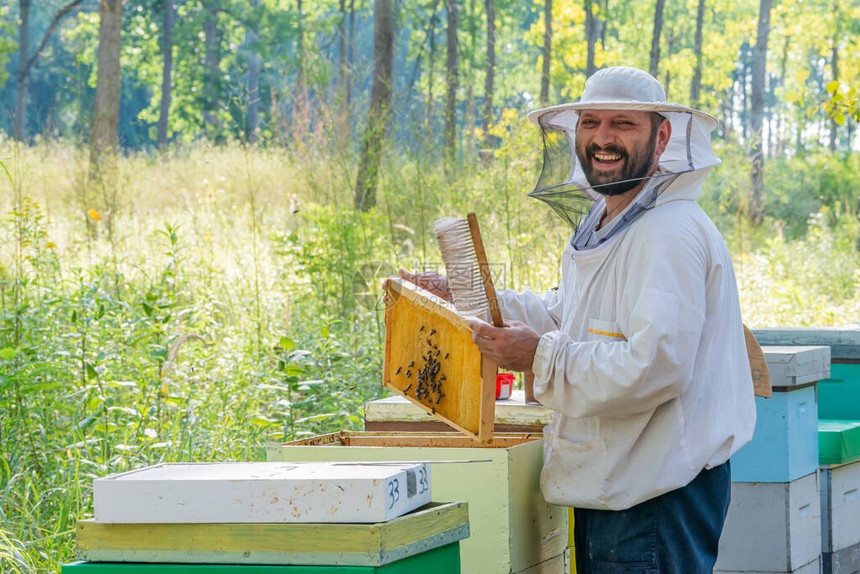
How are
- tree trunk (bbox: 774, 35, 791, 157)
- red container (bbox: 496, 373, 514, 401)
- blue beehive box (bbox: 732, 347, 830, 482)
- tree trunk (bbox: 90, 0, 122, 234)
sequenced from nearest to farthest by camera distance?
red container (bbox: 496, 373, 514, 401)
blue beehive box (bbox: 732, 347, 830, 482)
tree trunk (bbox: 90, 0, 122, 234)
tree trunk (bbox: 774, 35, 791, 157)

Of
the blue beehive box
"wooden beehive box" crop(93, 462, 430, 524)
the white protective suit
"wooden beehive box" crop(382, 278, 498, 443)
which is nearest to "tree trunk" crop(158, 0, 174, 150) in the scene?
the blue beehive box

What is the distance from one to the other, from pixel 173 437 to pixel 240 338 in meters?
1.36

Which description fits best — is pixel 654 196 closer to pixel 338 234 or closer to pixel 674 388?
pixel 674 388

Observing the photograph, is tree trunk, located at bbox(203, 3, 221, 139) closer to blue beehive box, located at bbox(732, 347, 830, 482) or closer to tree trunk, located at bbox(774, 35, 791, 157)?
tree trunk, located at bbox(774, 35, 791, 157)

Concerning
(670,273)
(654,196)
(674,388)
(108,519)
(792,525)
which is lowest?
(792,525)

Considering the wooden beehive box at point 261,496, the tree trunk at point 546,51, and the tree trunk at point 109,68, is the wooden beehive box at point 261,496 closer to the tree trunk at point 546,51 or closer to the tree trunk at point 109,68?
the tree trunk at point 109,68

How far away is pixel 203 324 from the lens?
495 cm

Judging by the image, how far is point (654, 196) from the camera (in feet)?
7.27

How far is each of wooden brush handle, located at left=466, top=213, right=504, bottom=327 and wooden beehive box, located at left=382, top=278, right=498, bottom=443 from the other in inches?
2.7

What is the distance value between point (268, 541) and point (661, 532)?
896 mm

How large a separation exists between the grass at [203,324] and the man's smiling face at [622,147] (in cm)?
104

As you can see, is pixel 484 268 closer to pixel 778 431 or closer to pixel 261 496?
pixel 261 496

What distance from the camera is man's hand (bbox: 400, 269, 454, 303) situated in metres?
2.65

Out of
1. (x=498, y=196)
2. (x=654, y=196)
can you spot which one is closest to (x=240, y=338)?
(x=498, y=196)
